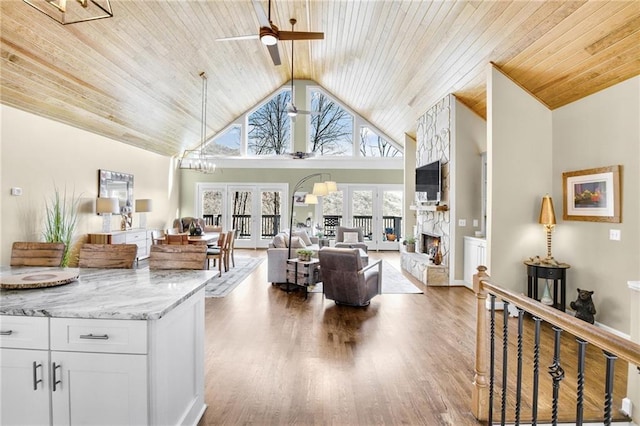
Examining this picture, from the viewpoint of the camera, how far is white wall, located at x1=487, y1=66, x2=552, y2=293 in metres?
4.52

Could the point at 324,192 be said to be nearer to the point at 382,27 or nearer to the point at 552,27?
the point at 382,27

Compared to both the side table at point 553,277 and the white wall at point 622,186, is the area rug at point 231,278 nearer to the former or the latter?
the side table at point 553,277

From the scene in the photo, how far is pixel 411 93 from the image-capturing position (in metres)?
6.74

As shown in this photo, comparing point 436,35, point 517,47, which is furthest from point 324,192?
point 517,47

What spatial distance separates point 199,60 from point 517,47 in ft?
17.3

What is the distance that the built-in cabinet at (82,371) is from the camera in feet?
5.36

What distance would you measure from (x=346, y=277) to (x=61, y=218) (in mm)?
5240

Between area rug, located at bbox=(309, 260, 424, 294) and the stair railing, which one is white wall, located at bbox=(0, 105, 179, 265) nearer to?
area rug, located at bbox=(309, 260, 424, 294)

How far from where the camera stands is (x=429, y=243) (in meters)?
7.37

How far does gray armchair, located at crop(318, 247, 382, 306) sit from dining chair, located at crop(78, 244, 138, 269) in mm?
2499

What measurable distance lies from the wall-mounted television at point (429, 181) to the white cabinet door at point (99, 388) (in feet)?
19.8

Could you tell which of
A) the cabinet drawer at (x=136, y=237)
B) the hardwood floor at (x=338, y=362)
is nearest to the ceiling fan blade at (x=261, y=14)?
the hardwood floor at (x=338, y=362)

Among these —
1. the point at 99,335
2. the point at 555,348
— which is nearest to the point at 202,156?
the point at 99,335

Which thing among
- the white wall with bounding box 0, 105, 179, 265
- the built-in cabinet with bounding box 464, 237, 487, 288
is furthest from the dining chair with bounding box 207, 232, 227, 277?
→ the built-in cabinet with bounding box 464, 237, 487, 288
